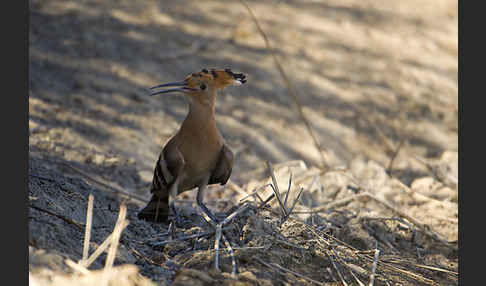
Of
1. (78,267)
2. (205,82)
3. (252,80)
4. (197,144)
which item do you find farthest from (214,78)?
(252,80)

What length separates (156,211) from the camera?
3.52 metres

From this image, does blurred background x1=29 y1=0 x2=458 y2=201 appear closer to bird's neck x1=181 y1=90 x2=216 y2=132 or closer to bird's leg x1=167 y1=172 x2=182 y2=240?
bird's leg x1=167 y1=172 x2=182 y2=240

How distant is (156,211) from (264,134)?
2.73 m

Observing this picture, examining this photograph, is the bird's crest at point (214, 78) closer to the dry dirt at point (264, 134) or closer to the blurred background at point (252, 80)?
the dry dirt at point (264, 134)

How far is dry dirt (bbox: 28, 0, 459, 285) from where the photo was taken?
2.73 meters

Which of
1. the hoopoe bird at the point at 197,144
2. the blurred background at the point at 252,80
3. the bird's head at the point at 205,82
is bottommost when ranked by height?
the blurred background at the point at 252,80

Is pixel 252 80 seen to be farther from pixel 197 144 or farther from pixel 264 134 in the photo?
pixel 197 144

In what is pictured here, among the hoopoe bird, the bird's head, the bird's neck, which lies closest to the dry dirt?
the hoopoe bird

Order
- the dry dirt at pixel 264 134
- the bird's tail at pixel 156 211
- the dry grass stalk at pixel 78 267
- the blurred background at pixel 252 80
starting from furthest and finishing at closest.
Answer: the blurred background at pixel 252 80 < the bird's tail at pixel 156 211 < the dry dirt at pixel 264 134 < the dry grass stalk at pixel 78 267

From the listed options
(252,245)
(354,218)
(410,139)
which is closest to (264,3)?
(410,139)

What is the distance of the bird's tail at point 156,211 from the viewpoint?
138 inches

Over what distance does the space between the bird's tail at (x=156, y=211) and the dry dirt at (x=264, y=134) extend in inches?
2.3

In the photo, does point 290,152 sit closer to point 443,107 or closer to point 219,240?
point 443,107

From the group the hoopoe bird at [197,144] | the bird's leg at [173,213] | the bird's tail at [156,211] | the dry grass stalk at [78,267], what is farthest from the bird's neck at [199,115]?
the dry grass stalk at [78,267]
